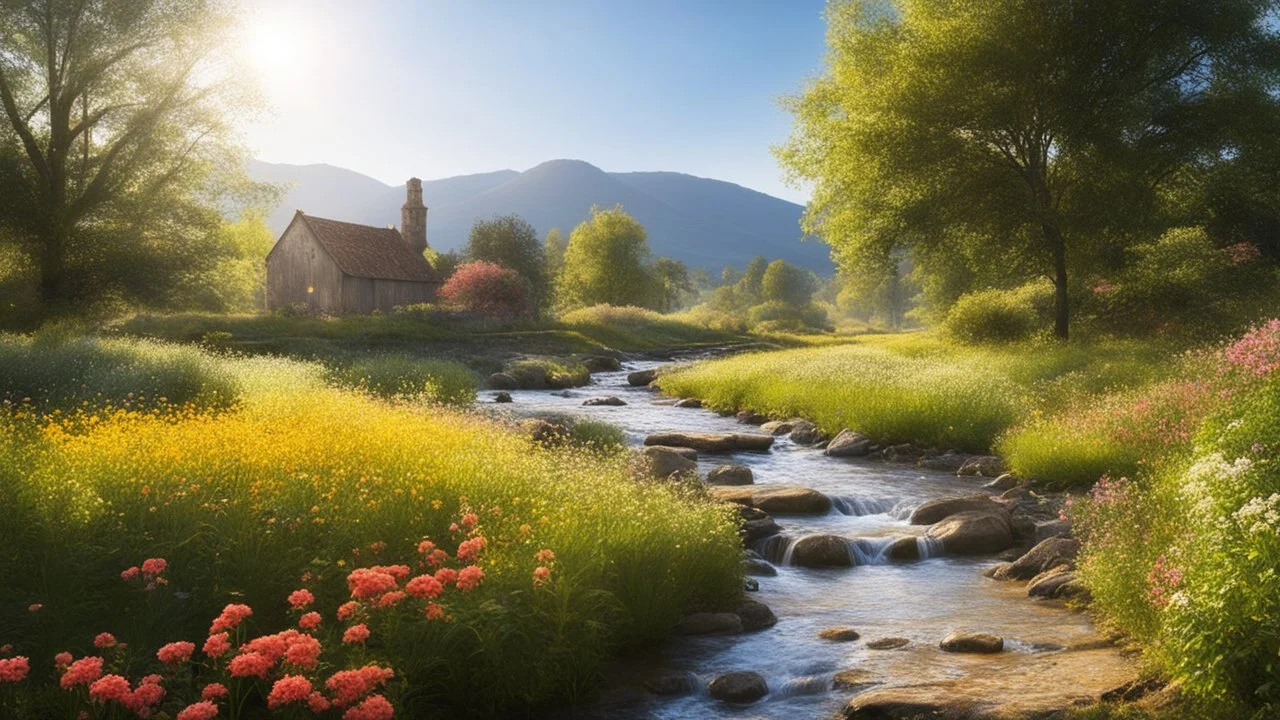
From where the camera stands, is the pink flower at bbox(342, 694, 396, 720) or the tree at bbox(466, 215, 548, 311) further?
the tree at bbox(466, 215, 548, 311)

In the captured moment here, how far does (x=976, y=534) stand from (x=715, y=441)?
8.92m

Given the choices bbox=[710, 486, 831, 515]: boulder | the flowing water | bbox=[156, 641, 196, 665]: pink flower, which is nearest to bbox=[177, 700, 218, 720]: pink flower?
bbox=[156, 641, 196, 665]: pink flower

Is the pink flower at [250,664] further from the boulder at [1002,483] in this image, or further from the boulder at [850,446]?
the boulder at [850,446]

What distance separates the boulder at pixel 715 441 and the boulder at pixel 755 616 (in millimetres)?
10807

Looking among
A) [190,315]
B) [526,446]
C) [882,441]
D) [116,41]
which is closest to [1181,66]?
[882,441]

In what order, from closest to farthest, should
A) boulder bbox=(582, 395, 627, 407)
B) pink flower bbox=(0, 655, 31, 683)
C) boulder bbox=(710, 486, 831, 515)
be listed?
pink flower bbox=(0, 655, 31, 683)
boulder bbox=(710, 486, 831, 515)
boulder bbox=(582, 395, 627, 407)

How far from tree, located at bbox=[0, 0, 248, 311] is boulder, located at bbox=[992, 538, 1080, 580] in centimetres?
3222

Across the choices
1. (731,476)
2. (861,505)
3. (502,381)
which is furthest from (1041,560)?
(502,381)

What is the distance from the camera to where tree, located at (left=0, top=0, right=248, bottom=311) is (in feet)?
99.5

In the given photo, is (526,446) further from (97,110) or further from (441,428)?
(97,110)

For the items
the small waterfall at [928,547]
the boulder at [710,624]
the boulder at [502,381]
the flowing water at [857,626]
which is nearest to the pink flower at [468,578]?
Answer: the flowing water at [857,626]

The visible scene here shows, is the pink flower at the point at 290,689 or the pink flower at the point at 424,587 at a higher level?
the pink flower at the point at 424,587

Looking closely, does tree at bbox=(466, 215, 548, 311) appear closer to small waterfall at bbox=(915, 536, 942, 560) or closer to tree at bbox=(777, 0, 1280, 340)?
tree at bbox=(777, 0, 1280, 340)

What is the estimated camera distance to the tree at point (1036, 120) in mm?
26281
